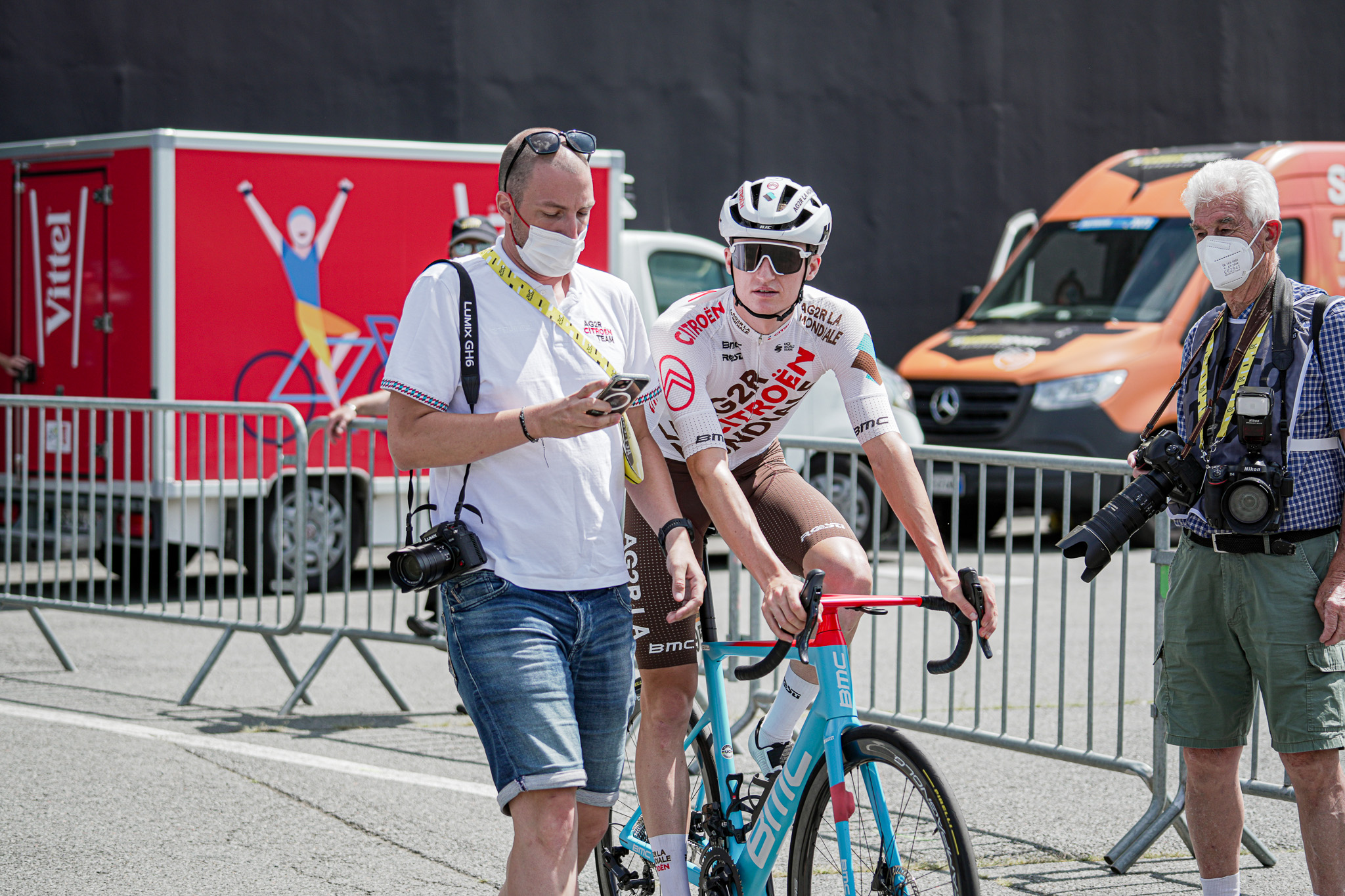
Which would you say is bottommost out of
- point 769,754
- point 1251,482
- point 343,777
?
point 343,777

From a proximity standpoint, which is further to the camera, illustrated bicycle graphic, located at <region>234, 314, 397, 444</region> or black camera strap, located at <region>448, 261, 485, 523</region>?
illustrated bicycle graphic, located at <region>234, 314, 397, 444</region>

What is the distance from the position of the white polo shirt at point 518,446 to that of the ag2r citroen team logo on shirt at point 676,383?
414 millimetres

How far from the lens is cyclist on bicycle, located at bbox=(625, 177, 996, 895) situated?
395 centimetres

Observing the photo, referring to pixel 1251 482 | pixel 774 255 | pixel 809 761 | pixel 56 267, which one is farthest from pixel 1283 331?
pixel 56 267

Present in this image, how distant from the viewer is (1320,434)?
404cm


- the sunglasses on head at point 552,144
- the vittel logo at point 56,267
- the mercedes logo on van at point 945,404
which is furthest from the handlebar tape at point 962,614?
the mercedes logo on van at point 945,404

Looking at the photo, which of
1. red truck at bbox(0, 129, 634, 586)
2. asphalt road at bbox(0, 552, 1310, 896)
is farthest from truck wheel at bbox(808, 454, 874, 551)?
red truck at bbox(0, 129, 634, 586)

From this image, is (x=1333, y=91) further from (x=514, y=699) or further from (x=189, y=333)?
(x=514, y=699)

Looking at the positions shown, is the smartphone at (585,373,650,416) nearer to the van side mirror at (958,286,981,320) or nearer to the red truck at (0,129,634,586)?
the red truck at (0,129,634,586)

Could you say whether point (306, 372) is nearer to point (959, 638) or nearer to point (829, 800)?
point (829, 800)

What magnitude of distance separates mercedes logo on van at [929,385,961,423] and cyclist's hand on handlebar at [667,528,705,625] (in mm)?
9311

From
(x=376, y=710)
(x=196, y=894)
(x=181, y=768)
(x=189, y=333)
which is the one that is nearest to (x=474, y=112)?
(x=189, y=333)

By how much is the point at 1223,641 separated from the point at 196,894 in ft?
9.70

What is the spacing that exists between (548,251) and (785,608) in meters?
0.92
